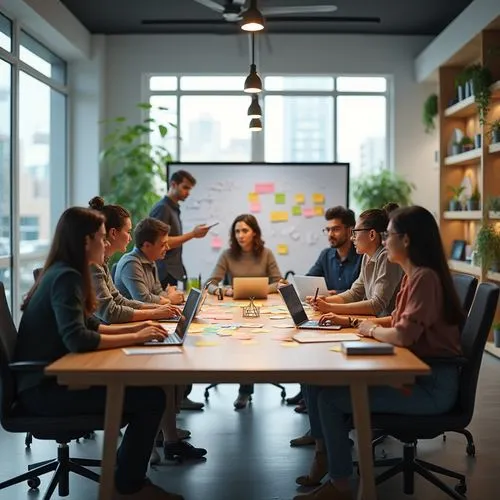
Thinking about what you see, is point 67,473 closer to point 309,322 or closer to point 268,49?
point 309,322

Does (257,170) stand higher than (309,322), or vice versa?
(257,170)

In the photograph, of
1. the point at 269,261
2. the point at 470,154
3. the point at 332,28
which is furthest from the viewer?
the point at 332,28

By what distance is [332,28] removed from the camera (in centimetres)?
830

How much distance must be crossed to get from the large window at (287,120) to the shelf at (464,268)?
172cm

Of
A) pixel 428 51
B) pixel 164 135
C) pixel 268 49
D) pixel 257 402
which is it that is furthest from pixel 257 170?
pixel 257 402

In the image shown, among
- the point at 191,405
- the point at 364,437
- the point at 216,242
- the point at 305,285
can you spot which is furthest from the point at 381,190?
the point at 364,437

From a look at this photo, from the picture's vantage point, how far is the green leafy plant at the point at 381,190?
27.1 ft

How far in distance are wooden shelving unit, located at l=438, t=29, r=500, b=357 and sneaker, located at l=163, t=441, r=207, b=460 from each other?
3.63 m

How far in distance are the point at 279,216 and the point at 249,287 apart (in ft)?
9.99

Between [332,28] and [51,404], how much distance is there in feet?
21.3

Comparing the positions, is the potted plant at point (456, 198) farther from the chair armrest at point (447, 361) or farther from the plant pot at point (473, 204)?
the chair armrest at point (447, 361)

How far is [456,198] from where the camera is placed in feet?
25.6

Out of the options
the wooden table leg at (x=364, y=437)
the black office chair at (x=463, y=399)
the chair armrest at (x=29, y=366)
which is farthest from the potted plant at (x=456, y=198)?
the chair armrest at (x=29, y=366)

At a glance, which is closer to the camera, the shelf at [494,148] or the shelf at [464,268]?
the shelf at [494,148]
